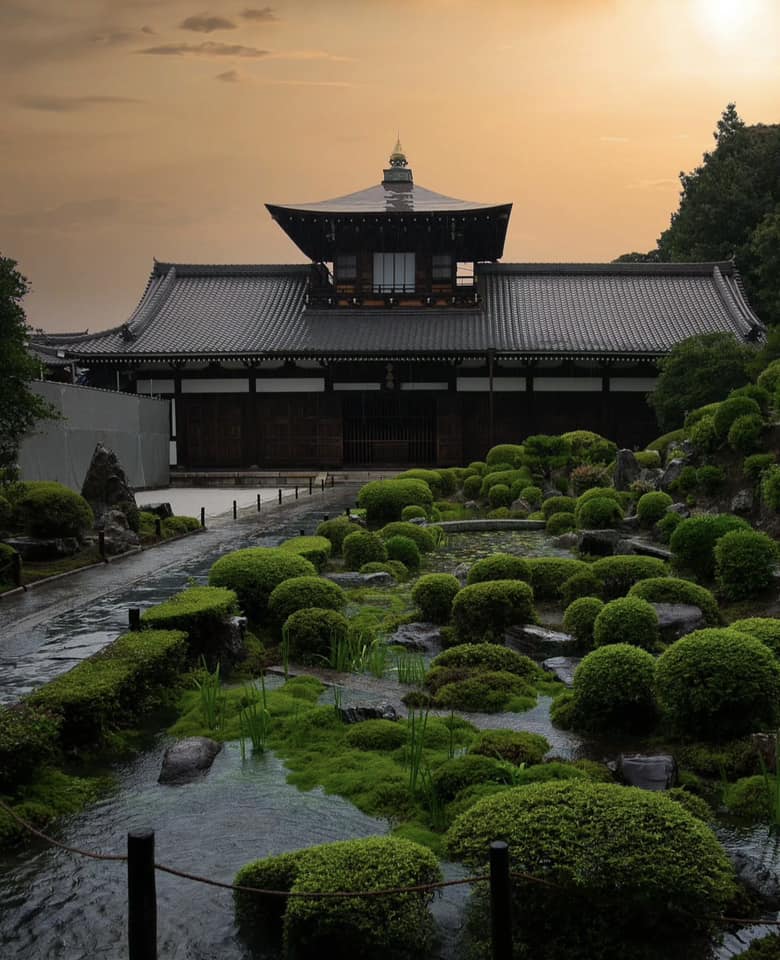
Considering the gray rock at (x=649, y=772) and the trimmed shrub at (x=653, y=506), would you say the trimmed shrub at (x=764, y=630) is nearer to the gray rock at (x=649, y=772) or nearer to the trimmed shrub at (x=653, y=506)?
the gray rock at (x=649, y=772)

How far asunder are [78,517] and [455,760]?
10.9 m

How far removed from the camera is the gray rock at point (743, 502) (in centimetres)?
1585

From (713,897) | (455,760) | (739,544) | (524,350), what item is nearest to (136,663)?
(455,760)

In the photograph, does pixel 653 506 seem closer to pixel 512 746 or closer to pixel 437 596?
pixel 437 596

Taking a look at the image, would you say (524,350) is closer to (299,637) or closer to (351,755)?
(299,637)

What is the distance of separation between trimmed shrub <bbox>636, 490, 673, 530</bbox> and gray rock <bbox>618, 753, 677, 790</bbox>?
12.1 m

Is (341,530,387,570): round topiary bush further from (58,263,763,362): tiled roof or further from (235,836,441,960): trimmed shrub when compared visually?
(58,263,763,362): tiled roof

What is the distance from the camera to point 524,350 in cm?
3341

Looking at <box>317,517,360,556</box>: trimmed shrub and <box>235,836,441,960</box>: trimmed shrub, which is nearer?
Result: <box>235,836,441,960</box>: trimmed shrub

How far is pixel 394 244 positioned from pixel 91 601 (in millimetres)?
30100

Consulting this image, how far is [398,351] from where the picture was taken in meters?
33.3

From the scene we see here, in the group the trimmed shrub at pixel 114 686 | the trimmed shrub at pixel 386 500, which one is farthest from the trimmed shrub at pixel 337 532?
the trimmed shrub at pixel 114 686

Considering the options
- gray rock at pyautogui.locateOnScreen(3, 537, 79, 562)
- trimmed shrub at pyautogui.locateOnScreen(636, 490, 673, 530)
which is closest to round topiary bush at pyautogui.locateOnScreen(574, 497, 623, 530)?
trimmed shrub at pyautogui.locateOnScreen(636, 490, 673, 530)

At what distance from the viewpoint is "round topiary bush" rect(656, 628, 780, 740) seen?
6734 millimetres
